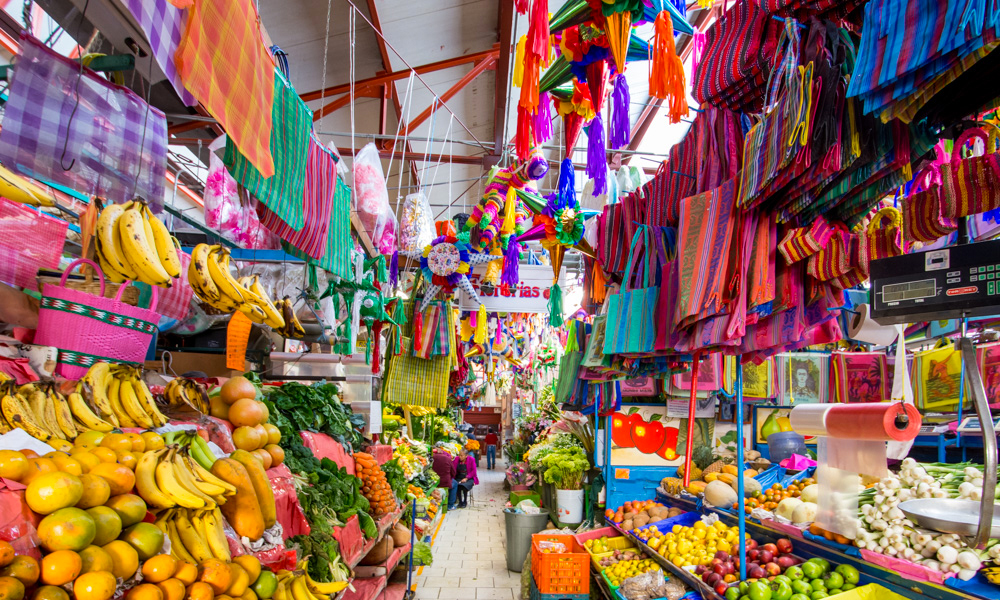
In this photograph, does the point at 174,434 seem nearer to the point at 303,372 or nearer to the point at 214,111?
the point at 214,111

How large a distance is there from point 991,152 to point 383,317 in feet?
15.5

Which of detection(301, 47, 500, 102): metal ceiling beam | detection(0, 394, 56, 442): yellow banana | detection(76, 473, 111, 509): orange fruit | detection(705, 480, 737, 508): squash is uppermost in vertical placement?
detection(301, 47, 500, 102): metal ceiling beam

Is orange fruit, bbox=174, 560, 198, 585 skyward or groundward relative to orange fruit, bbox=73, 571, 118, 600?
groundward

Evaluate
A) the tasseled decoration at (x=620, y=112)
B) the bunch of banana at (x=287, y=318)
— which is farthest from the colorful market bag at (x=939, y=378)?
the bunch of banana at (x=287, y=318)

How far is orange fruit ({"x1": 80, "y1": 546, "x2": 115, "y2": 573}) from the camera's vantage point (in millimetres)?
1265

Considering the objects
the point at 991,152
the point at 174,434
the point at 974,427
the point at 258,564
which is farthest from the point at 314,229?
the point at 974,427

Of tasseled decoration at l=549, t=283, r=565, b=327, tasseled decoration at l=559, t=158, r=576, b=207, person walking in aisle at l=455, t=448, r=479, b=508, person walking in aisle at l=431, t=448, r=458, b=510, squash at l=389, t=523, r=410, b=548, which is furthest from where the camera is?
person walking in aisle at l=455, t=448, r=479, b=508

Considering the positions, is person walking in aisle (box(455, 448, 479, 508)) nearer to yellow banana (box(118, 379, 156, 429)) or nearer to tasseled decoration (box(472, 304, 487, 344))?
tasseled decoration (box(472, 304, 487, 344))

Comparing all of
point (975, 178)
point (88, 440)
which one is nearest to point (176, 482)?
point (88, 440)

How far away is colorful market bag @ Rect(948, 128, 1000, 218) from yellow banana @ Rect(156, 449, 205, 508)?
2304 mm

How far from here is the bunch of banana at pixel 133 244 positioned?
77.5 inches

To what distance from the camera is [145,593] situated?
4.28ft

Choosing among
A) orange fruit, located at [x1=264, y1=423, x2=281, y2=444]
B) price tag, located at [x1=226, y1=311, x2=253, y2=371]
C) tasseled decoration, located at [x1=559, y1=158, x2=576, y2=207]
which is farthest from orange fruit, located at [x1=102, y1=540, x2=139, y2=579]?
tasseled decoration, located at [x1=559, y1=158, x2=576, y2=207]

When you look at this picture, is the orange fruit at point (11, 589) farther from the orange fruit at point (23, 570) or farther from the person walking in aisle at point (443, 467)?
the person walking in aisle at point (443, 467)
